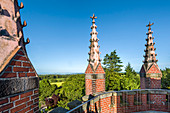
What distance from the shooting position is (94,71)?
586cm

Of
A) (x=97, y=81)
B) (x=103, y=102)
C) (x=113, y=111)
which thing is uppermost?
(x=97, y=81)

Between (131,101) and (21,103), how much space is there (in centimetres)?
573

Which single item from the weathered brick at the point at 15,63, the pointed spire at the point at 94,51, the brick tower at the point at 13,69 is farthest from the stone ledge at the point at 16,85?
the pointed spire at the point at 94,51

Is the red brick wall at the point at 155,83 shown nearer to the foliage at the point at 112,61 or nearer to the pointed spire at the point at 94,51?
the pointed spire at the point at 94,51

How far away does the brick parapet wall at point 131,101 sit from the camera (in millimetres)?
4966

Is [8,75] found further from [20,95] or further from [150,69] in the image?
[150,69]

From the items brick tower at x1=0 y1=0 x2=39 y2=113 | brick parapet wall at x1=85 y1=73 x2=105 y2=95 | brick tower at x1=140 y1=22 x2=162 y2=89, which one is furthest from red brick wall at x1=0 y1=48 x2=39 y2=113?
brick tower at x1=140 y1=22 x2=162 y2=89

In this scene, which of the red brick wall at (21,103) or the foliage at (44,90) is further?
the foliage at (44,90)

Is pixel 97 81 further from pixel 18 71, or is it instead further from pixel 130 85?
pixel 130 85

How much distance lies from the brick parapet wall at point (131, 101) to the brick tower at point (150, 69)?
4.34 feet

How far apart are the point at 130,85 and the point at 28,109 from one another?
76.7 feet

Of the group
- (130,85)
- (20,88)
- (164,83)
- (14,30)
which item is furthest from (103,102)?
(164,83)

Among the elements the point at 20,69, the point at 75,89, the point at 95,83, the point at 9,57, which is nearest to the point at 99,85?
the point at 95,83

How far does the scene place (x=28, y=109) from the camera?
6.58ft
